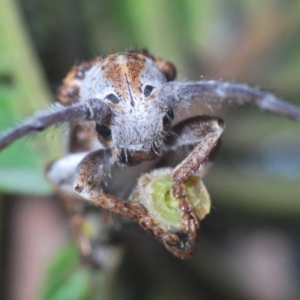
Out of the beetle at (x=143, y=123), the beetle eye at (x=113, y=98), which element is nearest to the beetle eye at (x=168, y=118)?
the beetle at (x=143, y=123)

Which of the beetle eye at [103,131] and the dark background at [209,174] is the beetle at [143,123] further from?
the dark background at [209,174]

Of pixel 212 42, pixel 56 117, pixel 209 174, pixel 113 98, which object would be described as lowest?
pixel 56 117

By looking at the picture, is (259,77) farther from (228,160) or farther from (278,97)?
(278,97)

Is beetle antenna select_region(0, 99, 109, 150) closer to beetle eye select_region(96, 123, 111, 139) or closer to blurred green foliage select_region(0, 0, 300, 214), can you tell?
beetle eye select_region(96, 123, 111, 139)

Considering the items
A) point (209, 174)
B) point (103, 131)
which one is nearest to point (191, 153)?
point (103, 131)

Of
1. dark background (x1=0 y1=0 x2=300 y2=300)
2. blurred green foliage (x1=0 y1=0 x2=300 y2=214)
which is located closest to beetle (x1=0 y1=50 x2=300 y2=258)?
dark background (x1=0 y1=0 x2=300 y2=300)

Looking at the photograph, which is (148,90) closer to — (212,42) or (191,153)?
(191,153)
